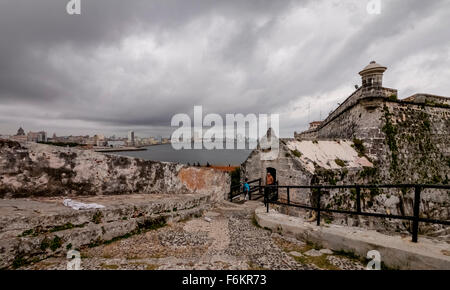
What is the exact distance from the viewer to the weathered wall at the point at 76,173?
3447mm

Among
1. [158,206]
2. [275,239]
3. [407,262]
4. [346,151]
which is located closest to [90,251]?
[158,206]

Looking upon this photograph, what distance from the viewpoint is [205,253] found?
2990 millimetres

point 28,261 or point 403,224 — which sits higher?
point 28,261

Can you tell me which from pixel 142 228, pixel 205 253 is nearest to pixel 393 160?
pixel 205 253

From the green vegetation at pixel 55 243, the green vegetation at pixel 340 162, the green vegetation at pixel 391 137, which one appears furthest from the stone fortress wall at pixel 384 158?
the green vegetation at pixel 55 243

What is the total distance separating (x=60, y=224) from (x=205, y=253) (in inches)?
83.5

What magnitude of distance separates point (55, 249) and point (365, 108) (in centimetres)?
1521

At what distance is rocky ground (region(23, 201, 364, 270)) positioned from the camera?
2559mm

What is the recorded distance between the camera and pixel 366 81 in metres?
11.9

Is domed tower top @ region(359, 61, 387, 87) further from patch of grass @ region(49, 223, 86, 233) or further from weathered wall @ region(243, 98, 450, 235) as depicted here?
patch of grass @ region(49, 223, 86, 233)

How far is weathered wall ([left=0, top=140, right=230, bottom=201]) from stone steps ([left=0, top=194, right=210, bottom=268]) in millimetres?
289

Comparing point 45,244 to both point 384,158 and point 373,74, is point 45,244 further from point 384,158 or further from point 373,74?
point 373,74

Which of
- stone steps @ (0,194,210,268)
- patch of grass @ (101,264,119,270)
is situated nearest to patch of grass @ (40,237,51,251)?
stone steps @ (0,194,210,268)
